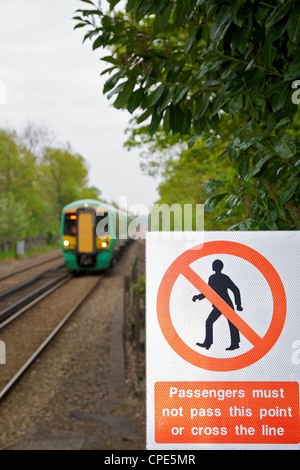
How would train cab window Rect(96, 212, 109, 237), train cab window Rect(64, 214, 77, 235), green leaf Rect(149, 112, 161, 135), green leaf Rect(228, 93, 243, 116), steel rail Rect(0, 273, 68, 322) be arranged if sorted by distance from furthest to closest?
train cab window Rect(64, 214, 77, 235) → train cab window Rect(96, 212, 109, 237) → steel rail Rect(0, 273, 68, 322) → green leaf Rect(149, 112, 161, 135) → green leaf Rect(228, 93, 243, 116)

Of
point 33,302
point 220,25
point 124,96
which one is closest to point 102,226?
point 33,302

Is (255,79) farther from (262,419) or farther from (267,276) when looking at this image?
(262,419)

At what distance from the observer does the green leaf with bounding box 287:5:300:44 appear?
200 centimetres

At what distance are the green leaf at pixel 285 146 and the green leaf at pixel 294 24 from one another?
1.38 feet

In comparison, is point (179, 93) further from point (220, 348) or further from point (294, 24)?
point (220, 348)

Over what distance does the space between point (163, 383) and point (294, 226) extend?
3.46 feet

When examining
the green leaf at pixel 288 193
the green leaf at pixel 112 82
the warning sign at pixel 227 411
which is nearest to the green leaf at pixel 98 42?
the green leaf at pixel 112 82

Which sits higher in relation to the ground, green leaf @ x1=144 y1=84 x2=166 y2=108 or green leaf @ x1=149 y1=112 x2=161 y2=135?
green leaf @ x1=144 y1=84 x2=166 y2=108

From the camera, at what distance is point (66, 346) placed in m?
11.5

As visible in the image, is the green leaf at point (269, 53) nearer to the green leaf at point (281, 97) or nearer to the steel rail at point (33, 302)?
the green leaf at point (281, 97)

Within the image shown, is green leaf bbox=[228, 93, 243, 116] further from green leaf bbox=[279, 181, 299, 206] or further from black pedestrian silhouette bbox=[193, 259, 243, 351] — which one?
→ black pedestrian silhouette bbox=[193, 259, 243, 351]

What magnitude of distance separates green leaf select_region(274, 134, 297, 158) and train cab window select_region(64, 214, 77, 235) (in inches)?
351

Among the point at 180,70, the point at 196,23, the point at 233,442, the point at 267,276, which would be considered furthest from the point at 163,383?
the point at 196,23

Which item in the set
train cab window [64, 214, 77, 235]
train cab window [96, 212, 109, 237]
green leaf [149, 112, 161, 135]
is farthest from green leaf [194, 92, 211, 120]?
train cab window [64, 214, 77, 235]
